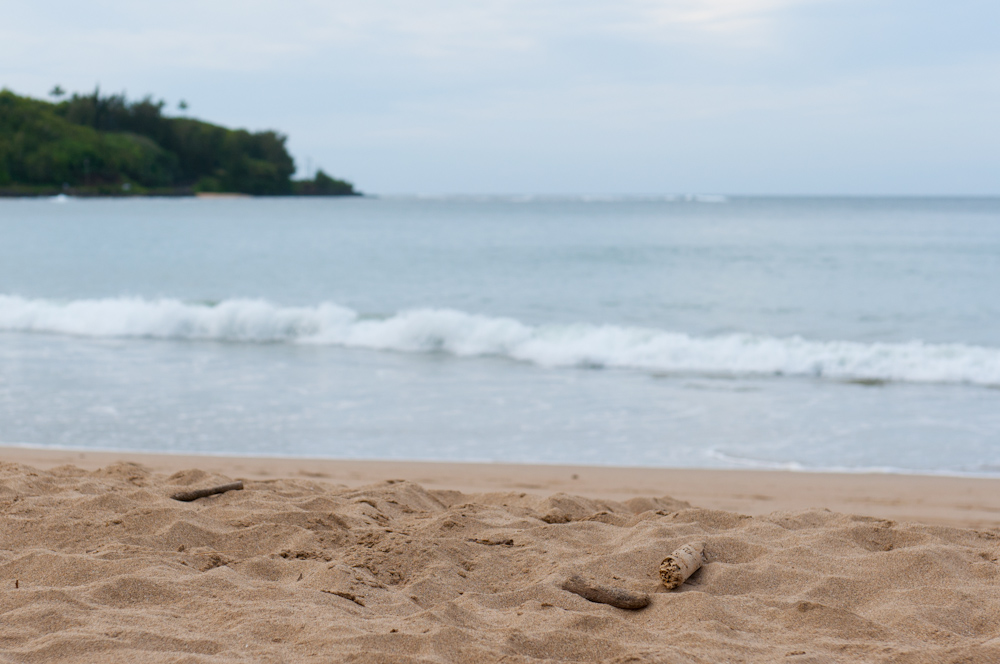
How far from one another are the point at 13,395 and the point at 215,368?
8.16ft

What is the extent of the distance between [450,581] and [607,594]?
2.23 feet

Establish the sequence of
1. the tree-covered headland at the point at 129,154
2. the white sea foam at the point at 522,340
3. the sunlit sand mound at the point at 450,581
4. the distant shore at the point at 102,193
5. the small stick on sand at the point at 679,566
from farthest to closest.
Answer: the tree-covered headland at the point at 129,154
the distant shore at the point at 102,193
the white sea foam at the point at 522,340
the small stick on sand at the point at 679,566
the sunlit sand mound at the point at 450,581

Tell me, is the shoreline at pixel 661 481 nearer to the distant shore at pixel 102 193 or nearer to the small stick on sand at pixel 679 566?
the small stick on sand at pixel 679 566

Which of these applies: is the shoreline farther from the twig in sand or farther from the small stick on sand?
the twig in sand

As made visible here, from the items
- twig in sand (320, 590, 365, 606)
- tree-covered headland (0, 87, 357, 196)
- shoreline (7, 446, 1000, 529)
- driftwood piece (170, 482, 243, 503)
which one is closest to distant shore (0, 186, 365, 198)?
tree-covered headland (0, 87, 357, 196)

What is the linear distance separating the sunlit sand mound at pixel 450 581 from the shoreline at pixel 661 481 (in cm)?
92

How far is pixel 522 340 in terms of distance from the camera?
1221 centimetres

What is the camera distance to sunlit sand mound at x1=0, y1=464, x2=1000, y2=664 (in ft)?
8.63

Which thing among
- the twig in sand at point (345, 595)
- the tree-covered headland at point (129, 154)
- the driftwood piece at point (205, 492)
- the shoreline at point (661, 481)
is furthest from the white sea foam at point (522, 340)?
the tree-covered headland at point (129, 154)

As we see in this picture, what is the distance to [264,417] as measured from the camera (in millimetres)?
7699

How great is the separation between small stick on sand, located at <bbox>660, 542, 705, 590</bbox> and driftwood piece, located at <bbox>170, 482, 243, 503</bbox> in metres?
2.54

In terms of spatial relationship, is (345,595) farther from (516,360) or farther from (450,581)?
(516,360)

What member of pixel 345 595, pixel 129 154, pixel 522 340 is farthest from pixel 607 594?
pixel 129 154

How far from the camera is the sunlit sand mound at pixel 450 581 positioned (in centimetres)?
263
